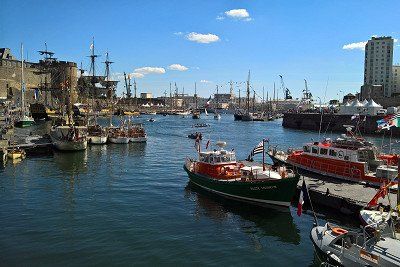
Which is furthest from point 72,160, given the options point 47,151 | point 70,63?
point 70,63

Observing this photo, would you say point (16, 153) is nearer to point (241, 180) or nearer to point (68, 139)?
point (68, 139)

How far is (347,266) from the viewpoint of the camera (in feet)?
55.1

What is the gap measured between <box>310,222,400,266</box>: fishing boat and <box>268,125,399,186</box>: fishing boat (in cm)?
1561

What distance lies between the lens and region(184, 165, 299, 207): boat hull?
94.2 feet

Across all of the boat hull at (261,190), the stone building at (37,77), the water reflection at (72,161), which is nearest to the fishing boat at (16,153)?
the water reflection at (72,161)

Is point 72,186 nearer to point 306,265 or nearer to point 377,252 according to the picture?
point 306,265

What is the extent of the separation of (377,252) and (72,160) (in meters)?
44.2

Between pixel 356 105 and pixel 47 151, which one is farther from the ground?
pixel 356 105

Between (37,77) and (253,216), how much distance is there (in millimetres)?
157127

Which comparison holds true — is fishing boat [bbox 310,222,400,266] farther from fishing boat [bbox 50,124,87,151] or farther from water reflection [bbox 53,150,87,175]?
fishing boat [bbox 50,124,87,151]

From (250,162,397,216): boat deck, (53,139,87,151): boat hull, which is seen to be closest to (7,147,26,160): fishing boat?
(53,139,87,151): boat hull

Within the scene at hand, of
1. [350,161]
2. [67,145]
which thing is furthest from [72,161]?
[350,161]

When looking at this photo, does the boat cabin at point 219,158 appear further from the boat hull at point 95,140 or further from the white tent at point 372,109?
the white tent at point 372,109

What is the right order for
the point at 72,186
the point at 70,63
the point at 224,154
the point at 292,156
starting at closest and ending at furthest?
the point at 224,154, the point at 72,186, the point at 292,156, the point at 70,63
